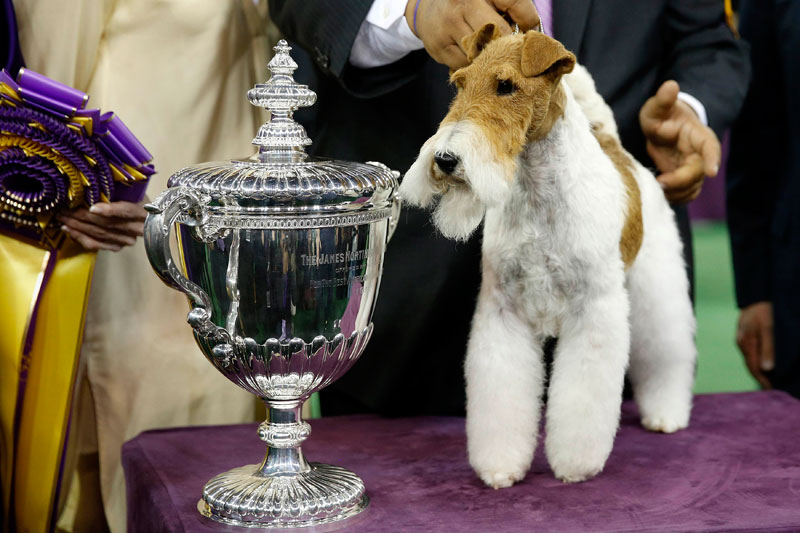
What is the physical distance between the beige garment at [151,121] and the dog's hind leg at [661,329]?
0.66 m

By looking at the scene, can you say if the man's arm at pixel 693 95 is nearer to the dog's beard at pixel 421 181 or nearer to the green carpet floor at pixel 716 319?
the dog's beard at pixel 421 181

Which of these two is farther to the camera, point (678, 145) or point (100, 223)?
point (678, 145)

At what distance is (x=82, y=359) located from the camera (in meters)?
1.39

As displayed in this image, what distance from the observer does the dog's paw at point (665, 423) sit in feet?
4.05

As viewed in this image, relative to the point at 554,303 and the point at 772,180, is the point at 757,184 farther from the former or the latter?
the point at 554,303

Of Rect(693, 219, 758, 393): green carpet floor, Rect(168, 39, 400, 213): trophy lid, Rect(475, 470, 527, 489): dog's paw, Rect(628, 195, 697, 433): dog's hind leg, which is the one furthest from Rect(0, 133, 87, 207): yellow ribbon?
Rect(693, 219, 758, 393): green carpet floor

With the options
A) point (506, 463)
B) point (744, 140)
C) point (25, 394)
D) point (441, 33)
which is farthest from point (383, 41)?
point (744, 140)

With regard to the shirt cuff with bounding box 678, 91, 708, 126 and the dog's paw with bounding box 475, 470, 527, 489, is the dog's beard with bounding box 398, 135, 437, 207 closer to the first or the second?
the dog's paw with bounding box 475, 470, 527, 489

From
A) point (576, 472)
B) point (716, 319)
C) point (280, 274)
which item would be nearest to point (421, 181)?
point (280, 274)

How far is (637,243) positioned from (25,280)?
81 centimetres

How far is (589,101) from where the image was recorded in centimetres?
114

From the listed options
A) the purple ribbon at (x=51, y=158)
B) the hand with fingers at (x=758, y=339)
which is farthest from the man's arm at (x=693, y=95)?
the purple ribbon at (x=51, y=158)

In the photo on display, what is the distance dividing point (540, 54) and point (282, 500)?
1.73ft

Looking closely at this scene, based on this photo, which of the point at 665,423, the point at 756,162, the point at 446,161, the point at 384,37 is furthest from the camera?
the point at 756,162
